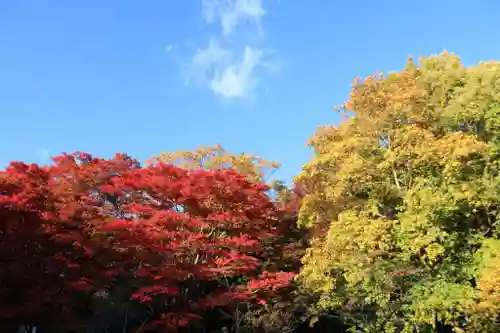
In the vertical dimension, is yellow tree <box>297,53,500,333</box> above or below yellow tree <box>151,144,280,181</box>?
below

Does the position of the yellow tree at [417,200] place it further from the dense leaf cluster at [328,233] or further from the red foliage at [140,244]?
the red foliage at [140,244]

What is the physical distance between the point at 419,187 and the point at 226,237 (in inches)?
245

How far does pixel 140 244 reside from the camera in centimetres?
1423

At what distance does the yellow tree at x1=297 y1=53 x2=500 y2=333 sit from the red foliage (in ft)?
7.37

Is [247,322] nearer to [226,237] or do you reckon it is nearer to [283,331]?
[283,331]

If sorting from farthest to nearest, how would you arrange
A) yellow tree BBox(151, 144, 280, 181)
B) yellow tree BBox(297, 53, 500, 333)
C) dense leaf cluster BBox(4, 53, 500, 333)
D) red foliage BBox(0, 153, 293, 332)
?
yellow tree BBox(151, 144, 280, 181)
red foliage BBox(0, 153, 293, 332)
dense leaf cluster BBox(4, 53, 500, 333)
yellow tree BBox(297, 53, 500, 333)

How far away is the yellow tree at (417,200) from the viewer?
445 inches

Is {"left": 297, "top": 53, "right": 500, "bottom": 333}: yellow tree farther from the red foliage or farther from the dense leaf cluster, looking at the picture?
the red foliage

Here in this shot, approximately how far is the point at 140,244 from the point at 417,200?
776cm

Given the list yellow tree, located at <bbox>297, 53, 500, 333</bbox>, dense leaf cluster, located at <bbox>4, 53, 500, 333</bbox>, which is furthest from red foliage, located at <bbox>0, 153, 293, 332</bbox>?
yellow tree, located at <bbox>297, 53, 500, 333</bbox>

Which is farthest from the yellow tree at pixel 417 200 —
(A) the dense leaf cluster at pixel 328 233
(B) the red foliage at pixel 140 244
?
(B) the red foliage at pixel 140 244

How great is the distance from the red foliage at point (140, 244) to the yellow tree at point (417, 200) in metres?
2.25

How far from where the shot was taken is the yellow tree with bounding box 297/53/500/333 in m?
11.3

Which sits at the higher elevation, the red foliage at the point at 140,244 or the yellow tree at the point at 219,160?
the yellow tree at the point at 219,160
